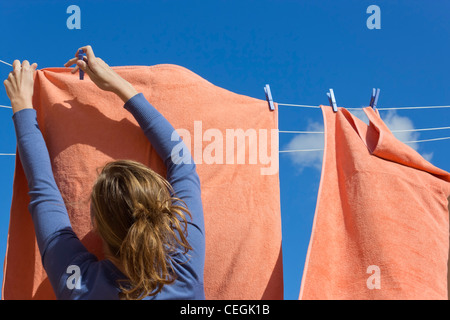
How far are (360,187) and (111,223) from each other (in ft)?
2.21

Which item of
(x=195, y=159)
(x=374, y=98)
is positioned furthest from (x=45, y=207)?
(x=374, y=98)

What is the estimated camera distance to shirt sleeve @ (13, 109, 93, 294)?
3.42 ft

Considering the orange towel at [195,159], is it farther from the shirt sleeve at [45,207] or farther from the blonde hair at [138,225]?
the blonde hair at [138,225]

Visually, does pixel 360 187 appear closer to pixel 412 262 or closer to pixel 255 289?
pixel 412 262

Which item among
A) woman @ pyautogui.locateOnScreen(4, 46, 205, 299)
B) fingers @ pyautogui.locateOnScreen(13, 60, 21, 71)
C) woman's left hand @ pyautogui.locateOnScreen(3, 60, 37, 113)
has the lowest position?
woman @ pyautogui.locateOnScreen(4, 46, 205, 299)

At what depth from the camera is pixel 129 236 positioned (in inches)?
37.0

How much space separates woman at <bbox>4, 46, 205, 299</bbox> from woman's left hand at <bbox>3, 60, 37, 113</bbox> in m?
0.18

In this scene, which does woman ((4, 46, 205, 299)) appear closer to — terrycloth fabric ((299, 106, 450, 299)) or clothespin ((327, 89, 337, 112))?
terrycloth fabric ((299, 106, 450, 299))

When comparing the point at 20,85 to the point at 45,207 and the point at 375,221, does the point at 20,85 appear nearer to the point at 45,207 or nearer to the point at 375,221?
the point at 45,207

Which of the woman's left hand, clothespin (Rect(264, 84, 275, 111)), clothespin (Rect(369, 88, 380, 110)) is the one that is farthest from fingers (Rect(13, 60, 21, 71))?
clothespin (Rect(369, 88, 380, 110))

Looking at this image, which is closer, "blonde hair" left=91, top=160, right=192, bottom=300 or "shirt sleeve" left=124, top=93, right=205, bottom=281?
"blonde hair" left=91, top=160, right=192, bottom=300

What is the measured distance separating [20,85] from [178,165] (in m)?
0.49

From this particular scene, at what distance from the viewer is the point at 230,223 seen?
1.31 m

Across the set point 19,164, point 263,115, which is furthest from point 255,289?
point 19,164
